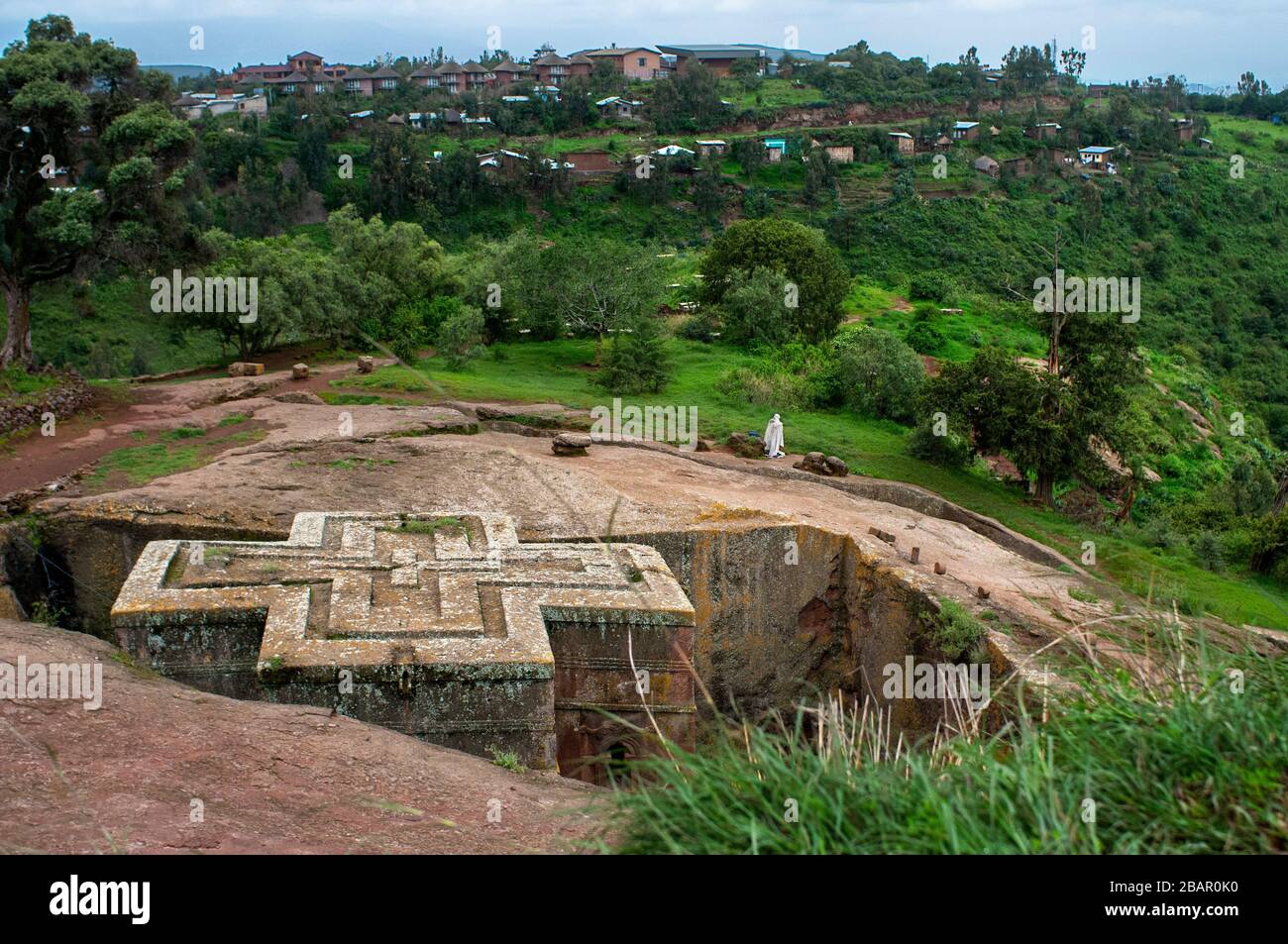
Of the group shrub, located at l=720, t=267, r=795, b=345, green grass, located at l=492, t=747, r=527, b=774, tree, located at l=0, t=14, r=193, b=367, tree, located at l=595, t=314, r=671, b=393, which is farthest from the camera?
shrub, located at l=720, t=267, r=795, b=345

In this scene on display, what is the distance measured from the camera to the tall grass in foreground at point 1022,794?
3396 millimetres

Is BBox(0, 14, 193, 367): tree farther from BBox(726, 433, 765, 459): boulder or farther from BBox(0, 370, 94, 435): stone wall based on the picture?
BBox(726, 433, 765, 459): boulder

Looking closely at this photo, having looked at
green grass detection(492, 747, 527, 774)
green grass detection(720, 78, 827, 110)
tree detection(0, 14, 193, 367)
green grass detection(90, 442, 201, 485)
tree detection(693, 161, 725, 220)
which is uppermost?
green grass detection(720, 78, 827, 110)

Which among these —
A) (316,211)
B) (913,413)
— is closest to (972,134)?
(316,211)

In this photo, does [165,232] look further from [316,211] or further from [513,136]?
[513,136]

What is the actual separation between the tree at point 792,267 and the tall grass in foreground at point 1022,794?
28.3m

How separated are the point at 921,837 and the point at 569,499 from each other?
1126 cm

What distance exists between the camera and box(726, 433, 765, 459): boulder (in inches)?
794

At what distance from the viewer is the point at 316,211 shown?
5494 cm

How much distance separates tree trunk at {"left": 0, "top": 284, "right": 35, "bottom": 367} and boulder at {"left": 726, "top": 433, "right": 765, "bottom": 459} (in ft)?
41.6

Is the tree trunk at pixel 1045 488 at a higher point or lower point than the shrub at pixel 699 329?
lower

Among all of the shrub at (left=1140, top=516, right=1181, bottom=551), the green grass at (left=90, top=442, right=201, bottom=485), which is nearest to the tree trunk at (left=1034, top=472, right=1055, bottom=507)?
the shrub at (left=1140, top=516, right=1181, bottom=551)

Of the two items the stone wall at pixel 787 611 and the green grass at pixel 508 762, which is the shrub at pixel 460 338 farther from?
the green grass at pixel 508 762

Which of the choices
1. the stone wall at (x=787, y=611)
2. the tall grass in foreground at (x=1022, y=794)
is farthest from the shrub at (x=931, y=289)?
the tall grass in foreground at (x=1022, y=794)
